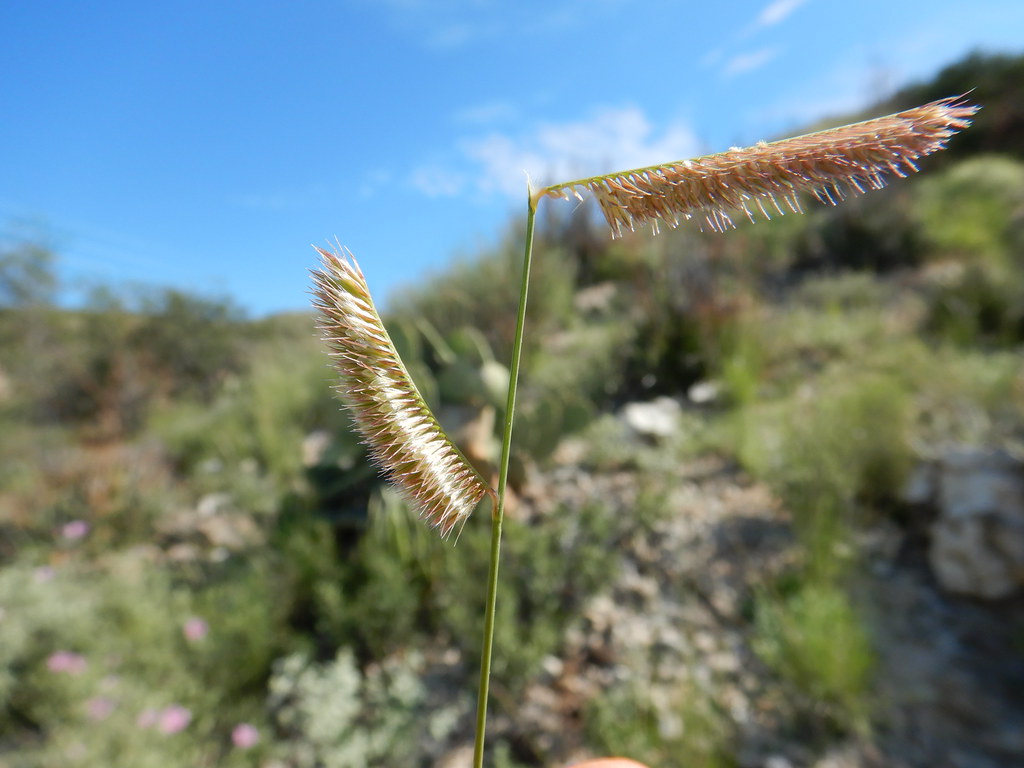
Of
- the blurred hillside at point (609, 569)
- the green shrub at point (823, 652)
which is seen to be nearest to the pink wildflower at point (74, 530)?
the blurred hillside at point (609, 569)

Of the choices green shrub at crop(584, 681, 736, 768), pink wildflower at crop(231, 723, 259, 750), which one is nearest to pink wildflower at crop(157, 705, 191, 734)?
pink wildflower at crop(231, 723, 259, 750)

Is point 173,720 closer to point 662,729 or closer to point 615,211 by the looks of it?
point 662,729

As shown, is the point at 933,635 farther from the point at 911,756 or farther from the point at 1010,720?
the point at 911,756

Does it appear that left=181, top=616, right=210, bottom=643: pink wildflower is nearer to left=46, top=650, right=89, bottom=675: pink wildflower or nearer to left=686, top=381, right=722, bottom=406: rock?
left=46, top=650, right=89, bottom=675: pink wildflower

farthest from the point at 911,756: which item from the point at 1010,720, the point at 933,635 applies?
the point at 933,635

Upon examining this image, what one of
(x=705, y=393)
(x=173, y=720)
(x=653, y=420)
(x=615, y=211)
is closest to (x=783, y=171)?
(x=615, y=211)

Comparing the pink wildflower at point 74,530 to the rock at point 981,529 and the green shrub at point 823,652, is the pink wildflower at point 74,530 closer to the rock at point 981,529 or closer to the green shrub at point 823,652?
the green shrub at point 823,652
